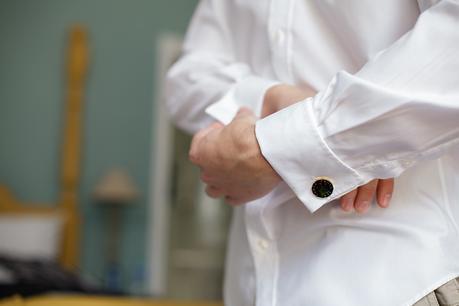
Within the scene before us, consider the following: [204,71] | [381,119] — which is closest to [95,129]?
[204,71]

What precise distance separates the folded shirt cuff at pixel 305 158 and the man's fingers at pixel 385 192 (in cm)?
4

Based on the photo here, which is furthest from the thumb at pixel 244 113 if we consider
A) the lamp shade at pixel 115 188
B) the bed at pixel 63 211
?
the lamp shade at pixel 115 188

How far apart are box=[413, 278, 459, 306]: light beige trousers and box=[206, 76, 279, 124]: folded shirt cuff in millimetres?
310

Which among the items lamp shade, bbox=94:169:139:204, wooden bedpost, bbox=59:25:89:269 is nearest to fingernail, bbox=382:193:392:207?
lamp shade, bbox=94:169:139:204

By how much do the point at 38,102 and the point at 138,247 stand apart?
4.03 ft

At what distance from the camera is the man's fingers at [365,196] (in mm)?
626

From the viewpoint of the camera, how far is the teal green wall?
4059 millimetres

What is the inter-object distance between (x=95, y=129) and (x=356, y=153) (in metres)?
3.74

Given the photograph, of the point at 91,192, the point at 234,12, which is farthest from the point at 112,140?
the point at 234,12

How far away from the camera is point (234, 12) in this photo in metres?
0.88

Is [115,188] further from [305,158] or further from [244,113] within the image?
[305,158]

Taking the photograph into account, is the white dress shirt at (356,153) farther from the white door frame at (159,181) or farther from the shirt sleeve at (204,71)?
the white door frame at (159,181)

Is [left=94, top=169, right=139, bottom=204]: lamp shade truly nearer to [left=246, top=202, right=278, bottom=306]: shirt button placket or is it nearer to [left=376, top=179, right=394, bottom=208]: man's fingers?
[left=246, top=202, right=278, bottom=306]: shirt button placket

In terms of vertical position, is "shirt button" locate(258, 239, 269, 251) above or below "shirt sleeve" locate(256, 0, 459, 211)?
below
